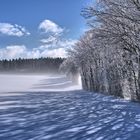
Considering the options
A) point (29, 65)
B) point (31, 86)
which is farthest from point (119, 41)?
point (29, 65)

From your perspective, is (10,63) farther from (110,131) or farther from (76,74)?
(110,131)

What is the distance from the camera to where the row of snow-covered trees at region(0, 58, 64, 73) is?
6973 inches

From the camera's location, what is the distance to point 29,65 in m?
184

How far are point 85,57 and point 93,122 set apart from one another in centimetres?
2934

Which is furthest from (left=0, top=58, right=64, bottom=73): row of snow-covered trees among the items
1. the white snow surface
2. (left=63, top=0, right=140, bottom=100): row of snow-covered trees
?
(left=63, top=0, right=140, bottom=100): row of snow-covered trees

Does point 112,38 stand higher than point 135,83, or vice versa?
point 112,38

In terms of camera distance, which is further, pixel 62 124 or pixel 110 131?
pixel 62 124

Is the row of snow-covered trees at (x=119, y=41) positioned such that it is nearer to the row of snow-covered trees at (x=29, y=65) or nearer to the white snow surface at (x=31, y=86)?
the white snow surface at (x=31, y=86)

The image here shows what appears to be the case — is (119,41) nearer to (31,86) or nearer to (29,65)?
(31,86)

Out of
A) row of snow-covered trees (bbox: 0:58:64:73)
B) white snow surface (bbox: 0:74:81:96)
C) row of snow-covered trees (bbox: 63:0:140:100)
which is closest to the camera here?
row of snow-covered trees (bbox: 63:0:140:100)

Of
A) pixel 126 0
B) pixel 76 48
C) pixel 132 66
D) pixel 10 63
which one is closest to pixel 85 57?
pixel 76 48

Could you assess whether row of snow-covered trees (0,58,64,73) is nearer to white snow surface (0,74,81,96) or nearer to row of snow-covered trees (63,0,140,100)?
white snow surface (0,74,81,96)

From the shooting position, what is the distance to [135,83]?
2227 centimetres

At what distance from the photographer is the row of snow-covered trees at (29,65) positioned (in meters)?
177
